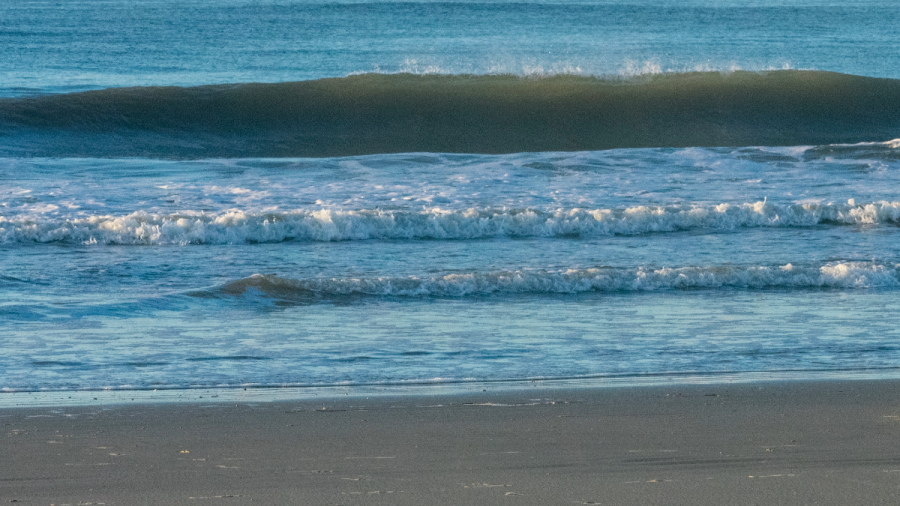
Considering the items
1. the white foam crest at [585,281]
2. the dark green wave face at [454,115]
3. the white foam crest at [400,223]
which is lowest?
the white foam crest at [585,281]

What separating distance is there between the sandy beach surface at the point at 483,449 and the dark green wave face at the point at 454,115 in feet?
39.9

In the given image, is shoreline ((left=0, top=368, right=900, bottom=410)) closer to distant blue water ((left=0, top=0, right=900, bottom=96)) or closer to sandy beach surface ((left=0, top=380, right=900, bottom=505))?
sandy beach surface ((left=0, top=380, right=900, bottom=505))

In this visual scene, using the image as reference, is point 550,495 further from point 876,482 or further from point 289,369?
point 289,369

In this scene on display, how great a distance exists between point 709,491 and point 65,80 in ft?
73.8

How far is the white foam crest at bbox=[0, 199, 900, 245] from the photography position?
8.45m

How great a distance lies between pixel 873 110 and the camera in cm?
1889

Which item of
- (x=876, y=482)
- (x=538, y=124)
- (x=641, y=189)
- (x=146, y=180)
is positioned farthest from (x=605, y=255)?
(x=538, y=124)

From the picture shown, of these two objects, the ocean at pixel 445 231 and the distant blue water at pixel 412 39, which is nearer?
the ocean at pixel 445 231

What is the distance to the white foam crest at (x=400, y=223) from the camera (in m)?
8.45

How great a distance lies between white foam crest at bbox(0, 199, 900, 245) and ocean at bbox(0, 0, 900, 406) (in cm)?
2

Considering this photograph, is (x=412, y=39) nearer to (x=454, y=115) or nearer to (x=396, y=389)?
(x=454, y=115)

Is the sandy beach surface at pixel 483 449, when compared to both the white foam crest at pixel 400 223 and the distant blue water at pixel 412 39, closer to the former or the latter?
the white foam crest at pixel 400 223

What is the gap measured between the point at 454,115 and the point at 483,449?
15.3 m

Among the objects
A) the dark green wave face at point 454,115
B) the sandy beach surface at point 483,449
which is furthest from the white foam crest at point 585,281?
the dark green wave face at point 454,115
